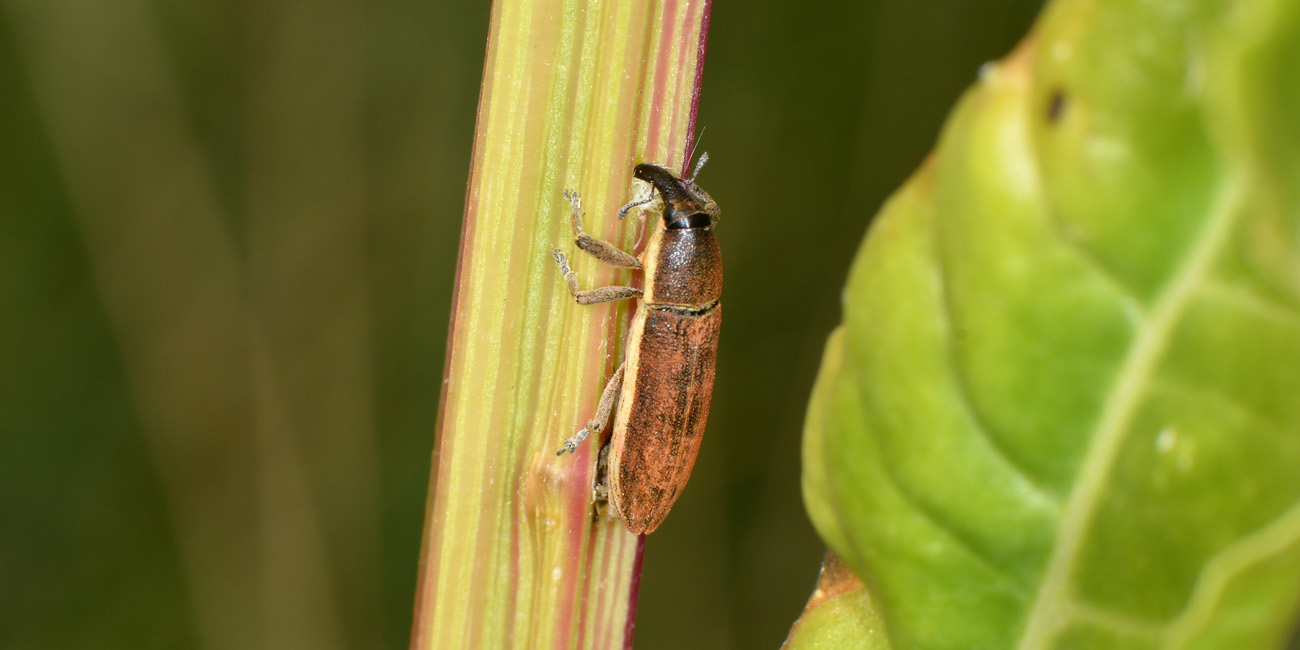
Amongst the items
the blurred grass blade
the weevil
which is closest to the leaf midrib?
the blurred grass blade

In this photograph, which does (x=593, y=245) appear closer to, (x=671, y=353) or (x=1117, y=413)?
(x=1117, y=413)

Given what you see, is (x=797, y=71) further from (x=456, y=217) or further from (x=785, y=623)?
(x=785, y=623)

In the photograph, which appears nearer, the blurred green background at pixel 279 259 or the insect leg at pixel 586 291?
the insect leg at pixel 586 291

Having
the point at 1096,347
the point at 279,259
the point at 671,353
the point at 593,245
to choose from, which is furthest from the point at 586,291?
the point at 279,259

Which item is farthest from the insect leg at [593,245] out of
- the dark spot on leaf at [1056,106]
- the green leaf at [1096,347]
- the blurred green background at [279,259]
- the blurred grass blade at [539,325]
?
the blurred green background at [279,259]

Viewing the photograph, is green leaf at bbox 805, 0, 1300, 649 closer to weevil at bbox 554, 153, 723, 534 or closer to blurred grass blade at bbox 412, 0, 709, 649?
blurred grass blade at bbox 412, 0, 709, 649

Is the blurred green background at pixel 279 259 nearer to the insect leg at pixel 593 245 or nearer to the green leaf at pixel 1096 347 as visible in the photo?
the insect leg at pixel 593 245
